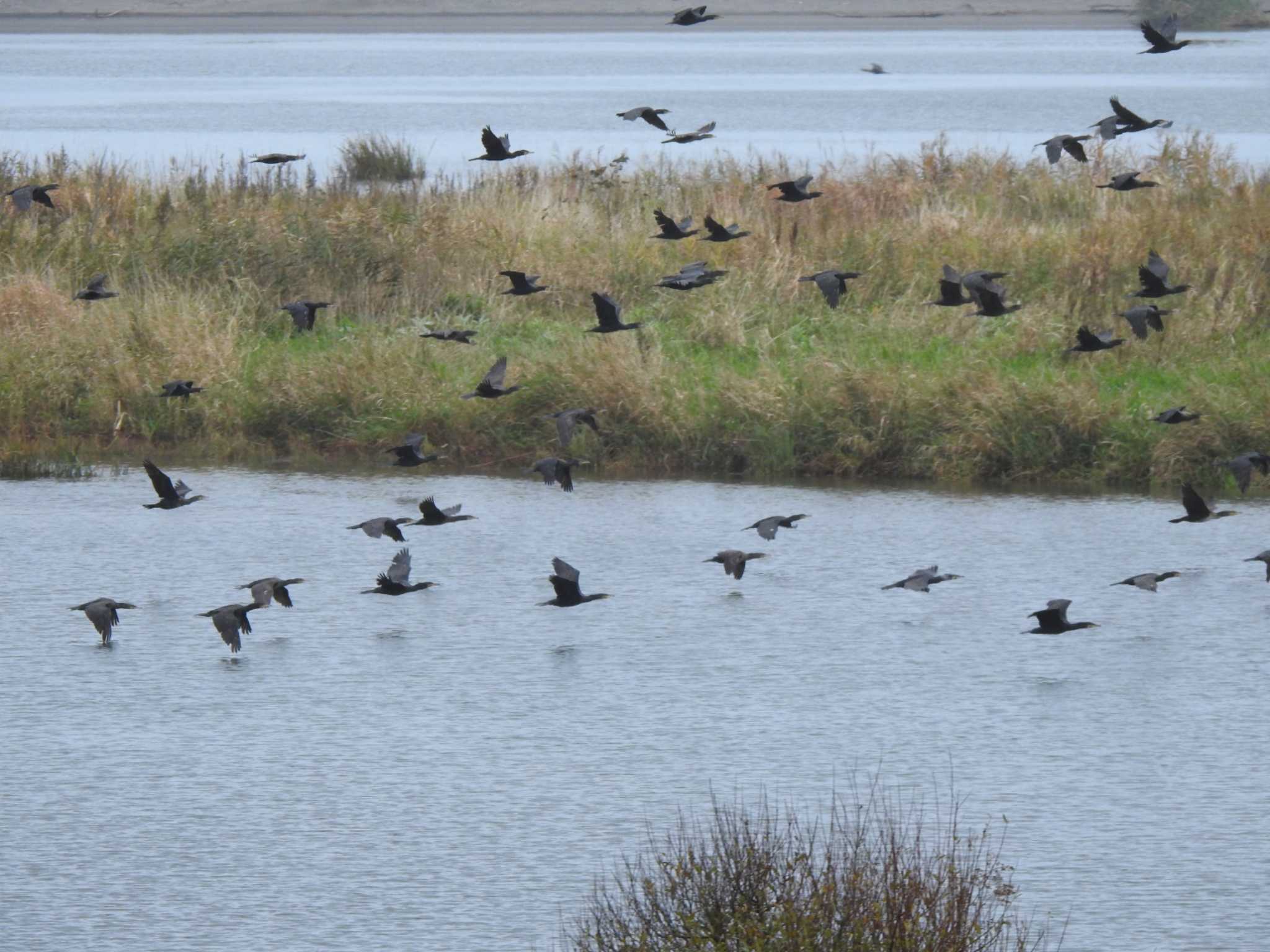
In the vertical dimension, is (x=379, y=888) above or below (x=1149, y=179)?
below

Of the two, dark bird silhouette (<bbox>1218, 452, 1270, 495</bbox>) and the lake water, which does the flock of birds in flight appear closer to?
dark bird silhouette (<bbox>1218, 452, 1270, 495</bbox>)

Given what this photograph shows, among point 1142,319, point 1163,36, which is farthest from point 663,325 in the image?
point 1163,36

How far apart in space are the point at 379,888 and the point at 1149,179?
16.2 metres

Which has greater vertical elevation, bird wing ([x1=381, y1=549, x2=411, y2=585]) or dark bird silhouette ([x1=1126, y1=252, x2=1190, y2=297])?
dark bird silhouette ([x1=1126, y1=252, x2=1190, y2=297])

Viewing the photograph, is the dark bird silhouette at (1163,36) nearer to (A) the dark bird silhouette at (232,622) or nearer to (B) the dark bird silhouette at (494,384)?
(B) the dark bird silhouette at (494,384)

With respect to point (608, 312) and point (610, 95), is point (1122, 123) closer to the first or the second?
point (608, 312)

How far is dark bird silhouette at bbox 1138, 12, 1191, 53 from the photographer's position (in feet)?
45.8

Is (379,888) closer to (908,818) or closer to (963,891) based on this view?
(908,818)

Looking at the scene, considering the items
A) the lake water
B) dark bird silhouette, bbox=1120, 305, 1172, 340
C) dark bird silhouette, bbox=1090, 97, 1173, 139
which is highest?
dark bird silhouette, bbox=1090, 97, 1173, 139

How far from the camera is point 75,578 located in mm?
14758

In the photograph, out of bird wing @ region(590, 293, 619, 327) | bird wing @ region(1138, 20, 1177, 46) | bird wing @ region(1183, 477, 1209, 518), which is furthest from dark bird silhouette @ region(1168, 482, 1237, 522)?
bird wing @ region(590, 293, 619, 327)

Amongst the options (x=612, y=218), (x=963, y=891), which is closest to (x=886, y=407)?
(x=612, y=218)

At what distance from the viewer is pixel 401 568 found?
43.9 ft

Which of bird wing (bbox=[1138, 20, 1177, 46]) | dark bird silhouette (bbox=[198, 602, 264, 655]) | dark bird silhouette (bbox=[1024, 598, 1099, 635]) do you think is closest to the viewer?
dark bird silhouette (bbox=[1024, 598, 1099, 635])
